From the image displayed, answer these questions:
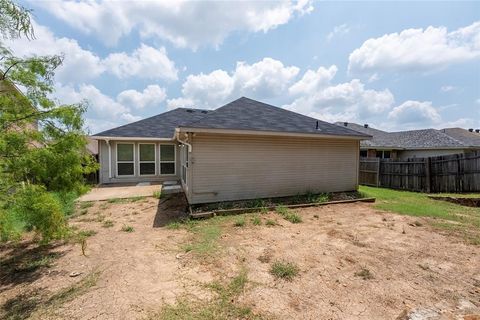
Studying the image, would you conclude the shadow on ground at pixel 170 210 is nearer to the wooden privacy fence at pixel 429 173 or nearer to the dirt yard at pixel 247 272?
the dirt yard at pixel 247 272

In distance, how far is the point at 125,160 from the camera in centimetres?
1299

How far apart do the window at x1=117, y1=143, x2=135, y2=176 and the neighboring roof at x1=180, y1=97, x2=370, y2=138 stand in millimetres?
6781

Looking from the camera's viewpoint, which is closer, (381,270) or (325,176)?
(381,270)

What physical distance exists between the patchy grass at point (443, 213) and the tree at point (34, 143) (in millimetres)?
8231

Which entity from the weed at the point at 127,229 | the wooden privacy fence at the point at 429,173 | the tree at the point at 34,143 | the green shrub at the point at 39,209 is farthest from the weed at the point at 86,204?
the wooden privacy fence at the point at 429,173

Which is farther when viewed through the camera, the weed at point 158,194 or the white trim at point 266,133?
the weed at point 158,194

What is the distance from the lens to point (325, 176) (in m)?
9.54

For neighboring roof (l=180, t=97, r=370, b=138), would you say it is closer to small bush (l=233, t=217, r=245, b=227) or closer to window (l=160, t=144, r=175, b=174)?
small bush (l=233, t=217, r=245, b=227)

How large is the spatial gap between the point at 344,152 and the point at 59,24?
10.3 m

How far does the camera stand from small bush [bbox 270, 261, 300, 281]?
369cm

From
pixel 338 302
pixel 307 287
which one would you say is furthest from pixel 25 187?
pixel 338 302

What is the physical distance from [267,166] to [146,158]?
793 centimetres

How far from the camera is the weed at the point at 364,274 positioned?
3658mm

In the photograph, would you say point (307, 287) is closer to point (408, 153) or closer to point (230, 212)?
point (230, 212)
